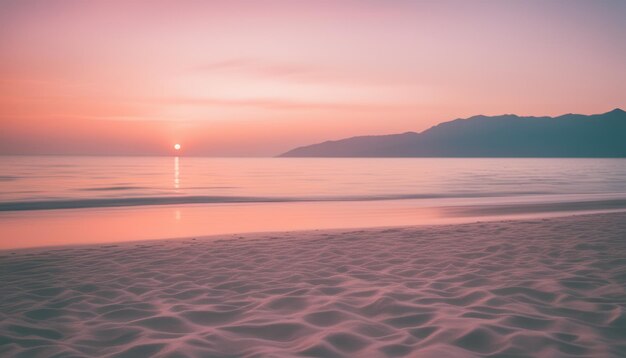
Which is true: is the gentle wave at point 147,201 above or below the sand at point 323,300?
below

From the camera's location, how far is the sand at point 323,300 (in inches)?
142

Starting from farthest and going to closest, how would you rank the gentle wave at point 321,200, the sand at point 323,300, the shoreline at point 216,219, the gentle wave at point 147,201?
1. the gentle wave at point 147,201
2. the gentle wave at point 321,200
3. the shoreline at point 216,219
4. the sand at point 323,300

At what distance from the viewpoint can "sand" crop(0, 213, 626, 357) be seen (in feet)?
11.8

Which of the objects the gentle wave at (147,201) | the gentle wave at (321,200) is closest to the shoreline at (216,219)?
the gentle wave at (321,200)

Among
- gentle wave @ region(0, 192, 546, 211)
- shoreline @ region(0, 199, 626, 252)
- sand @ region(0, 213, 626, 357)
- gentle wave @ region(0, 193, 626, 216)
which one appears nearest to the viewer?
sand @ region(0, 213, 626, 357)

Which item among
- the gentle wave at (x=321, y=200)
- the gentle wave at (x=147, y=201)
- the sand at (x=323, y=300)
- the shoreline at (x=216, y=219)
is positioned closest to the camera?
the sand at (x=323, y=300)

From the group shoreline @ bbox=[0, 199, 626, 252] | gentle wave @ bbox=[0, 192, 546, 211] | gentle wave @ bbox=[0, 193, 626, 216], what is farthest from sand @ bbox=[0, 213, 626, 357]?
gentle wave @ bbox=[0, 192, 546, 211]

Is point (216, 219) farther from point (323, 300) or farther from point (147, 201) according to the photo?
point (323, 300)

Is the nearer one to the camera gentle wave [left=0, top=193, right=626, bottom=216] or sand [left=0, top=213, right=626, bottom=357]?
sand [left=0, top=213, right=626, bottom=357]

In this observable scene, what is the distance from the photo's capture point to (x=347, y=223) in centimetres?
1348

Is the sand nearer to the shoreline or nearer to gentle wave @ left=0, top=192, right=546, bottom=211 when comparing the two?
the shoreline

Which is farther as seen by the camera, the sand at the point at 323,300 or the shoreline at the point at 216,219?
the shoreline at the point at 216,219

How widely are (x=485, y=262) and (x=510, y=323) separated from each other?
2.70 meters

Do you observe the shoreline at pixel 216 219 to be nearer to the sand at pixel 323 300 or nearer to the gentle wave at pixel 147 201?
the gentle wave at pixel 147 201
